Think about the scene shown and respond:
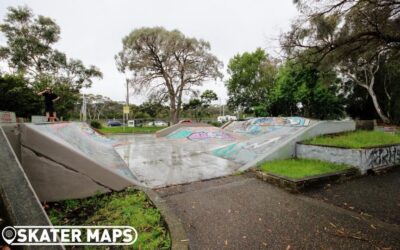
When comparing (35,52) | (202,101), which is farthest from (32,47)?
(202,101)

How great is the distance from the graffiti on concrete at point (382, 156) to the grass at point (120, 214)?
6672 millimetres

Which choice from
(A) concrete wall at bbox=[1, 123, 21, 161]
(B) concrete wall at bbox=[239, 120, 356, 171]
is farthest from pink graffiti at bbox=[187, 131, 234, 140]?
(A) concrete wall at bbox=[1, 123, 21, 161]

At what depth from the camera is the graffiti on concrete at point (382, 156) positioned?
610 cm

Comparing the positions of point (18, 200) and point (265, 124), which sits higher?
point (265, 124)

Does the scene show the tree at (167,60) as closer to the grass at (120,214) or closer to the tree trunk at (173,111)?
the tree trunk at (173,111)

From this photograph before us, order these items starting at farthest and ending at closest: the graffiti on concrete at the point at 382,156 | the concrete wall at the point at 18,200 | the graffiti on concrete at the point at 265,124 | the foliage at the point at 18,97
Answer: the foliage at the point at 18,97 < the graffiti on concrete at the point at 265,124 < the graffiti on concrete at the point at 382,156 < the concrete wall at the point at 18,200

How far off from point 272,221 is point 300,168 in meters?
3.12

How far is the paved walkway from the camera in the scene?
9.09 feet

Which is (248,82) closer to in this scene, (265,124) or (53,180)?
(265,124)

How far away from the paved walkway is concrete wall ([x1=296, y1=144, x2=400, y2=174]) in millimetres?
1774

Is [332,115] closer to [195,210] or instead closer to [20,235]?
[195,210]

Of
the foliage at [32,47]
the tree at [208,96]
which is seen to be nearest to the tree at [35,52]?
the foliage at [32,47]

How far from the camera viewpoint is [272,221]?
3.34 metres

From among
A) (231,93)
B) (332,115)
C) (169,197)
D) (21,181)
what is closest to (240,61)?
(231,93)
